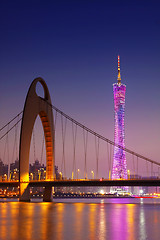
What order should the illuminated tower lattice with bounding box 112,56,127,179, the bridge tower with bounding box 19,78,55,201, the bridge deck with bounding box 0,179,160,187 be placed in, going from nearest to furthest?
the bridge deck with bounding box 0,179,160,187
the bridge tower with bounding box 19,78,55,201
the illuminated tower lattice with bounding box 112,56,127,179

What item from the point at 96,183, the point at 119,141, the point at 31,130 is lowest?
the point at 96,183

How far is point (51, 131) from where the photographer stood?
2832 inches

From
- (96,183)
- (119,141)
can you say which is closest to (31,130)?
(96,183)

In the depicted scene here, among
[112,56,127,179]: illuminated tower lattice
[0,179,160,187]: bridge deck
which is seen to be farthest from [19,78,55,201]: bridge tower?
[112,56,127,179]: illuminated tower lattice

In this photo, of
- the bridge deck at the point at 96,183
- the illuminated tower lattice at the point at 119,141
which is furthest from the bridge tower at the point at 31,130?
the illuminated tower lattice at the point at 119,141

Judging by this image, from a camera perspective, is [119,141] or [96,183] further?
[119,141]

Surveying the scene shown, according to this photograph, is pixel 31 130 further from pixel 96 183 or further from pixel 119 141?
pixel 119 141

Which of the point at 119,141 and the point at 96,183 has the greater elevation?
the point at 119,141

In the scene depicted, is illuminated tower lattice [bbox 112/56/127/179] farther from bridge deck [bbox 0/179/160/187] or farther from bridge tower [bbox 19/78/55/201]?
bridge deck [bbox 0/179/160/187]

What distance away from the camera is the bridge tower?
63594 millimetres

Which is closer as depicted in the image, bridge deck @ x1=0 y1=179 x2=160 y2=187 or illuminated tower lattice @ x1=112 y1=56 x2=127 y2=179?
bridge deck @ x1=0 y1=179 x2=160 y2=187

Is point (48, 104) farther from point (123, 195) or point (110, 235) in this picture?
point (123, 195)

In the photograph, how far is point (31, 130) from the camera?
66875mm

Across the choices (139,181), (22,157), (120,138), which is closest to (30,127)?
(22,157)
